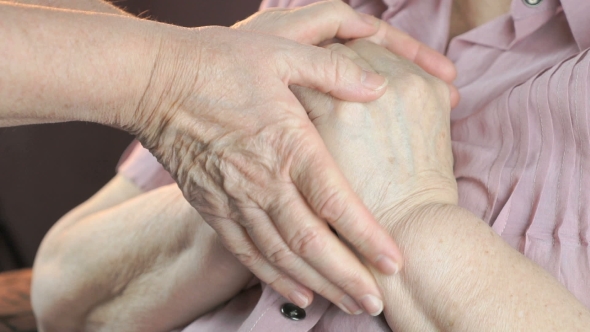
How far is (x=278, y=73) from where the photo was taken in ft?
2.30

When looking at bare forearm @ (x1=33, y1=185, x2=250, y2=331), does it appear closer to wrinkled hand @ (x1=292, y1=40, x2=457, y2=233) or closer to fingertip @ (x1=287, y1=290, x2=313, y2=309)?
fingertip @ (x1=287, y1=290, x2=313, y2=309)

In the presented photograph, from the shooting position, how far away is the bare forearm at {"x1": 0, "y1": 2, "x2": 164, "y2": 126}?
23.2 inches

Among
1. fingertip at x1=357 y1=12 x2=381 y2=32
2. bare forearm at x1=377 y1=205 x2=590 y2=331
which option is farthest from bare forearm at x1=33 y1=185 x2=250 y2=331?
fingertip at x1=357 y1=12 x2=381 y2=32

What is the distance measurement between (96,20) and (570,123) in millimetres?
615

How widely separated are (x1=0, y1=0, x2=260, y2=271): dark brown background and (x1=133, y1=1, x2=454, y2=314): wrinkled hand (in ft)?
4.21

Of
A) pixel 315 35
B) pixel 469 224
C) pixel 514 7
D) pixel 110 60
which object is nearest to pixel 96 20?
pixel 110 60

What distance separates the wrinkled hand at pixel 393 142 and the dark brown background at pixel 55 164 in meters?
1.26

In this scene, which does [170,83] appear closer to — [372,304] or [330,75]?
[330,75]

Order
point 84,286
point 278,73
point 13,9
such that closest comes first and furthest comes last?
point 13,9, point 278,73, point 84,286

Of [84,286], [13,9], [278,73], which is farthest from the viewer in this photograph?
[84,286]

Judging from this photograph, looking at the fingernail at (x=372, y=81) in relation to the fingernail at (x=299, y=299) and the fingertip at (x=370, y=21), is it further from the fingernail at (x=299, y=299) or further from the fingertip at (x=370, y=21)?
the fingernail at (x=299, y=299)

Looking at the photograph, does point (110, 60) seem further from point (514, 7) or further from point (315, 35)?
point (514, 7)

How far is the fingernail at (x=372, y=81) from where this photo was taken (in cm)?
73

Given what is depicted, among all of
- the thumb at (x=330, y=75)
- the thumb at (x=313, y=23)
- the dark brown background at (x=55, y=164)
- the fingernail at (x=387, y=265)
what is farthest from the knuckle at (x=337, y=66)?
the dark brown background at (x=55, y=164)
